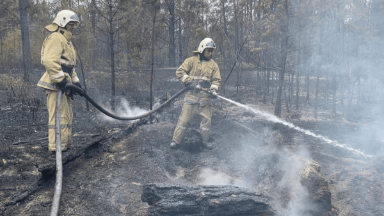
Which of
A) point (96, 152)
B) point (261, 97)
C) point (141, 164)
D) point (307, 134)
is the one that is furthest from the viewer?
point (261, 97)

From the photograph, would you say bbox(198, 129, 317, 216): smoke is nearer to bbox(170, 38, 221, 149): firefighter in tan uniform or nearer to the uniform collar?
bbox(170, 38, 221, 149): firefighter in tan uniform

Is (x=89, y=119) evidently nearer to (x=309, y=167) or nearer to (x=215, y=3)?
(x=309, y=167)

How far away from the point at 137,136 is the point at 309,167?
4036 millimetres

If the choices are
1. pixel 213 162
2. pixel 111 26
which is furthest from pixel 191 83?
pixel 111 26

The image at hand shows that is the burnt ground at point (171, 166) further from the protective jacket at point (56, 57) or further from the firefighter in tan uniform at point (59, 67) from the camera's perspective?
the protective jacket at point (56, 57)

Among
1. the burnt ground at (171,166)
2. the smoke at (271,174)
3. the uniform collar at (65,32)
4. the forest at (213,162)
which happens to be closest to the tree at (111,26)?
the forest at (213,162)

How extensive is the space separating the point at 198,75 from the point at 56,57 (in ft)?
9.51

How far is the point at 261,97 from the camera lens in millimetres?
16969

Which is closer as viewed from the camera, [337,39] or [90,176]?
[90,176]

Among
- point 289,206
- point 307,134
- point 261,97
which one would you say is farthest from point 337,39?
point 289,206

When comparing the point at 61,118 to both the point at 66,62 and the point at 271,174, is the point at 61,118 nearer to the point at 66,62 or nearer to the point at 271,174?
the point at 66,62

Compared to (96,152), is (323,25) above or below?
above

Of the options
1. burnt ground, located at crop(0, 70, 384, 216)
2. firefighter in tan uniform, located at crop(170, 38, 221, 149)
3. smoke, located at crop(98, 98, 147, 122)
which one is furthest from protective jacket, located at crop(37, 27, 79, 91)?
smoke, located at crop(98, 98, 147, 122)

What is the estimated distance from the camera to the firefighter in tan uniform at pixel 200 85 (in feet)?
20.7
